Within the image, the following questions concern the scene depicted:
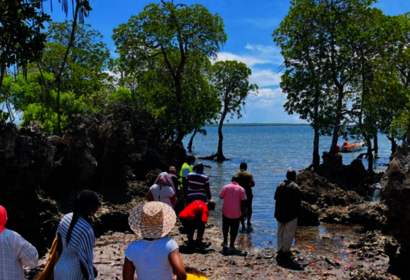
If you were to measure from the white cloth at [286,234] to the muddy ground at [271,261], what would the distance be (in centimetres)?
35

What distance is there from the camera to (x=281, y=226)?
8828 mm

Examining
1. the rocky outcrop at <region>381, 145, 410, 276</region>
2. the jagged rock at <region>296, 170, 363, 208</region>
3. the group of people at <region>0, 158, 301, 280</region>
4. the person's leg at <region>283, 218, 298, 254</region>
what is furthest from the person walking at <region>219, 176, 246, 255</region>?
the jagged rock at <region>296, 170, 363, 208</region>

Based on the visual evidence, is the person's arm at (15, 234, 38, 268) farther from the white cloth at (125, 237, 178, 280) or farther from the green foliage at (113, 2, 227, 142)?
the green foliage at (113, 2, 227, 142)

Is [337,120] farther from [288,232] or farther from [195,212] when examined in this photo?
[195,212]

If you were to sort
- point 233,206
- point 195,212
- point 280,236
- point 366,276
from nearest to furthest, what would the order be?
point 366,276 < point 280,236 < point 195,212 < point 233,206

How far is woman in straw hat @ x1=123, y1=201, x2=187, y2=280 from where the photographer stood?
11.6 feet

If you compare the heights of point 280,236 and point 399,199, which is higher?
point 399,199

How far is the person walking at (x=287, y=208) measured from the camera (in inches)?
334

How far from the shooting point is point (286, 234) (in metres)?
8.72

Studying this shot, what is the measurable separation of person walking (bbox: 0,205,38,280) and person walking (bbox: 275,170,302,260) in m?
5.55

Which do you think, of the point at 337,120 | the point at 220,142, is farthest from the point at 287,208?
the point at 220,142

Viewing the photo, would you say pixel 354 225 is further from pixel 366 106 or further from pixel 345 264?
pixel 366 106

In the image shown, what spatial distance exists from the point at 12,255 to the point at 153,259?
5.14 ft

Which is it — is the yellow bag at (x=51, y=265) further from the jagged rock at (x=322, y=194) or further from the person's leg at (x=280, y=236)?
the jagged rock at (x=322, y=194)
